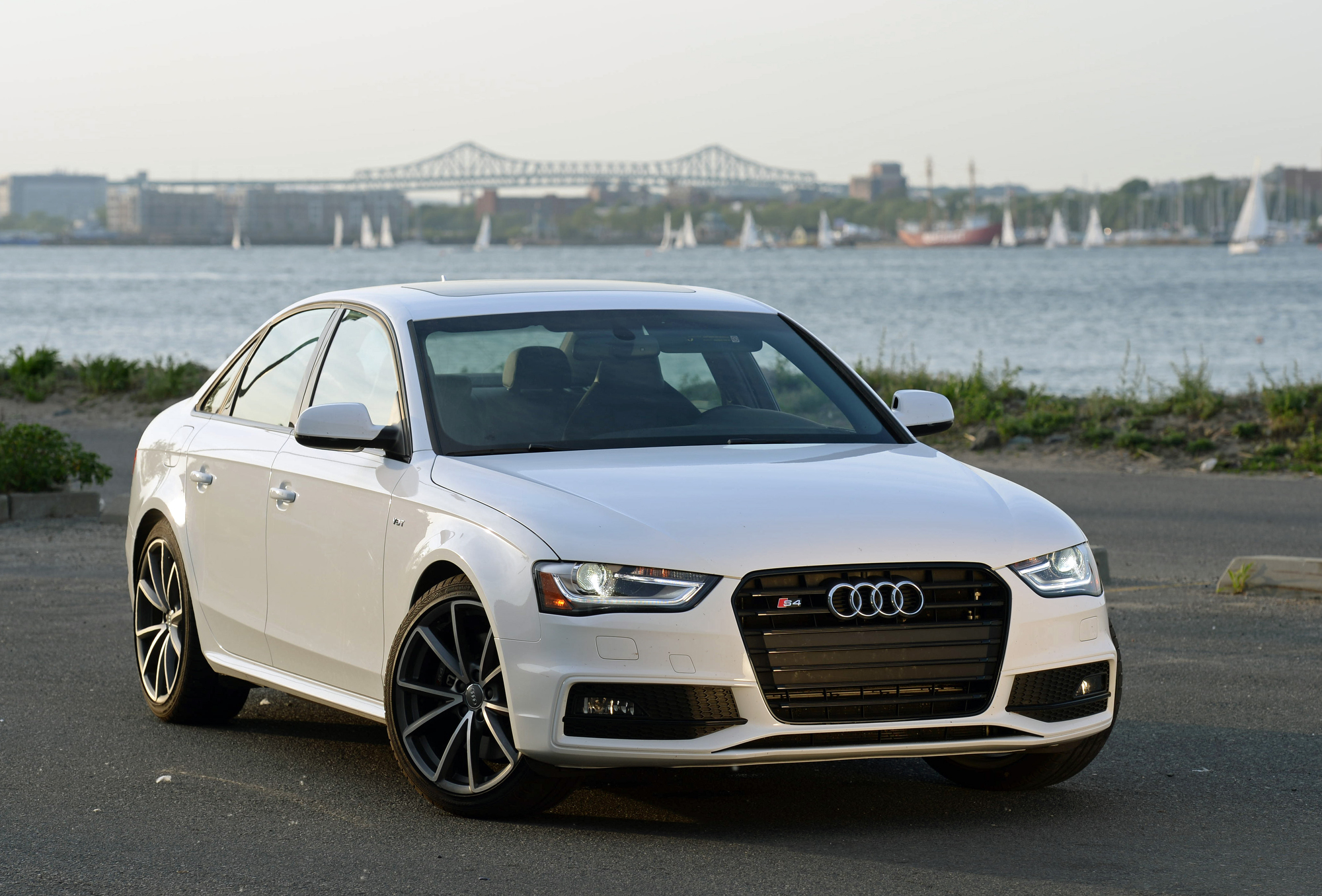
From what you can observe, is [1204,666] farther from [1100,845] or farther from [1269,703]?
[1100,845]

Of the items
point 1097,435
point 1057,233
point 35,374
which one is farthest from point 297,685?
point 1057,233

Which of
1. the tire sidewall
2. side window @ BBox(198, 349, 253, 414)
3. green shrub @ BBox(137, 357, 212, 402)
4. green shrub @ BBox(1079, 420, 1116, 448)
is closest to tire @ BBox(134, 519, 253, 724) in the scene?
the tire sidewall

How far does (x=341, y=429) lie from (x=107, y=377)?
20.6 metres

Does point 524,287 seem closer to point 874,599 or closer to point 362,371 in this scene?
point 362,371

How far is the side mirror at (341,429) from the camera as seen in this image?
5.77 metres

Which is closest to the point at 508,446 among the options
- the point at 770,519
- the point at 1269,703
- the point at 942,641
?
the point at 770,519

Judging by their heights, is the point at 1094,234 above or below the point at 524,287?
below

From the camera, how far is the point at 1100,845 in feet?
17.1

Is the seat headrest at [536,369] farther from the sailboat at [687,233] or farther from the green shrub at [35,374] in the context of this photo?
the sailboat at [687,233]

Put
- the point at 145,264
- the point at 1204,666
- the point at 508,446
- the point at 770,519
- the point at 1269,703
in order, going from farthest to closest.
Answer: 1. the point at 145,264
2. the point at 1204,666
3. the point at 1269,703
4. the point at 508,446
5. the point at 770,519

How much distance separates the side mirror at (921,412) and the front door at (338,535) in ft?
6.10

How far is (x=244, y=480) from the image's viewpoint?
6.65 m

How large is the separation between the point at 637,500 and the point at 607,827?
103cm

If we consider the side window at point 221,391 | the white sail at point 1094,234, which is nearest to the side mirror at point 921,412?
the side window at point 221,391
